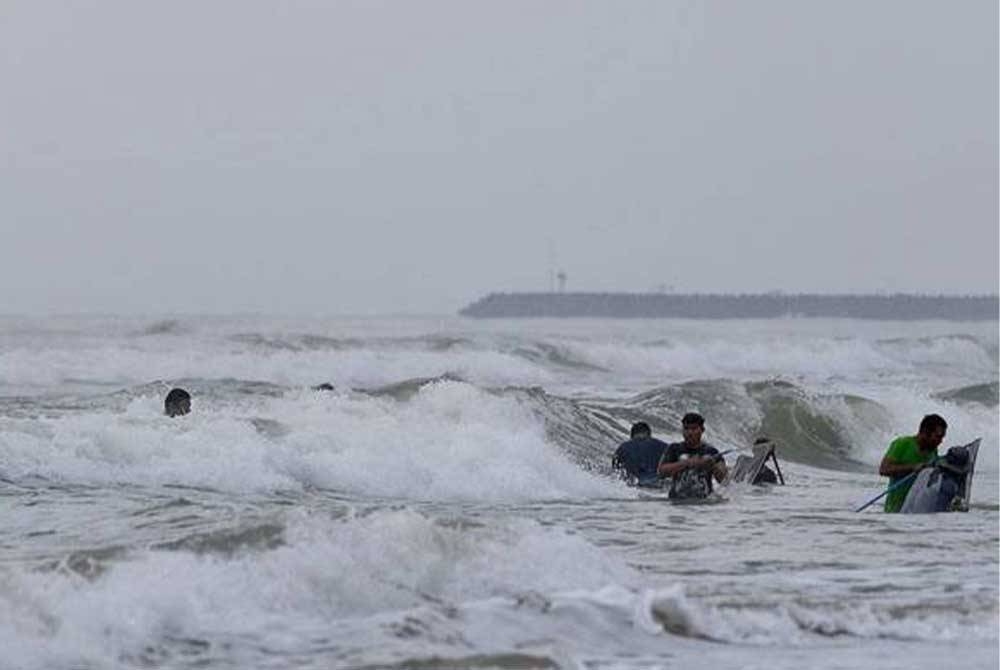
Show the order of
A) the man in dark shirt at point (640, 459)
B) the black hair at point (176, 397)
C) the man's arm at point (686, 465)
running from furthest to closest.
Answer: the black hair at point (176, 397)
the man in dark shirt at point (640, 459)
the man's arm at point (686, 465)

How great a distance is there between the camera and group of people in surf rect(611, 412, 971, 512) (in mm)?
15000

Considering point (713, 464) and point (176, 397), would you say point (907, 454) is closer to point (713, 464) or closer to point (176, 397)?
point (713, 464)

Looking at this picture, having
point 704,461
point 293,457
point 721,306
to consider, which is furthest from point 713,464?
point 721,306

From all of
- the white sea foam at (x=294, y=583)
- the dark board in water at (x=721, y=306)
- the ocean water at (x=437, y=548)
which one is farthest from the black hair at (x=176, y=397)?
the dark board in water at (x=721, y=306)

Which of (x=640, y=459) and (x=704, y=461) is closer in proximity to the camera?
(x=704, y=461)

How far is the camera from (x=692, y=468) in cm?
1625

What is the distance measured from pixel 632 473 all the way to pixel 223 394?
10923 mm

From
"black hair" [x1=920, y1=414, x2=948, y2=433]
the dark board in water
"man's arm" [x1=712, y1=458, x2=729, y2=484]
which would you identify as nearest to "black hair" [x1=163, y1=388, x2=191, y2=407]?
"man's arm" [x1=712, y1=458, x2=729, y2=484]

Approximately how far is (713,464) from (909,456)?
178cm

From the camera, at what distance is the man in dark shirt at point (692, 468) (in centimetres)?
1620

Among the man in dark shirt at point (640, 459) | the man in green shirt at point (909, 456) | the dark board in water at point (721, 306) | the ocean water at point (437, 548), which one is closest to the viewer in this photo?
the ocean water at point (437, 548)

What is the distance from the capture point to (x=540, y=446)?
1923cm

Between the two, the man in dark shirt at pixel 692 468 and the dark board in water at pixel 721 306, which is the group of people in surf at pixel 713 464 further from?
the dark board in water at pixel 721 306

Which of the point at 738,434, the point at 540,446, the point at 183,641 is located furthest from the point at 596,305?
the point at 183,641
